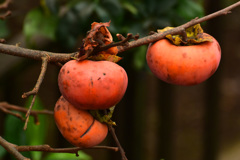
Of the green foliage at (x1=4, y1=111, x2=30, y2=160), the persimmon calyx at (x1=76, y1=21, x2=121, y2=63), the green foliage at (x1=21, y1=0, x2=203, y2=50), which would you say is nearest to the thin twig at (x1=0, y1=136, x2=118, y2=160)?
the persimmon calyx at (x1=76, y1=21, x2=121, y2=63)

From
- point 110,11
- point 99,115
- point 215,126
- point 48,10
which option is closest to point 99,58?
point 99,115

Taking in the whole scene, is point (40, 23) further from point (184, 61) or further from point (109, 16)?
point (184, 61)

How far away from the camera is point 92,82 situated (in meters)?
0.48

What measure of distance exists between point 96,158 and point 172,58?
1539 mm

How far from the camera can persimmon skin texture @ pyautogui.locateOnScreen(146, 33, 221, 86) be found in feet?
1.68

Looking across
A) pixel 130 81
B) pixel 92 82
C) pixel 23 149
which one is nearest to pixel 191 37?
pixel 92 82

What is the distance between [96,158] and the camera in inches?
77.9

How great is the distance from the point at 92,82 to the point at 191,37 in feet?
0.54

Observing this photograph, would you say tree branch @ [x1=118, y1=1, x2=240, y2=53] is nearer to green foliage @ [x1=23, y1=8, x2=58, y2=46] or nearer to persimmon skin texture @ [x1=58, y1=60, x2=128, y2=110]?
persimmon skin texture @ [x1=58, y1=60, x2=128, y2=110]

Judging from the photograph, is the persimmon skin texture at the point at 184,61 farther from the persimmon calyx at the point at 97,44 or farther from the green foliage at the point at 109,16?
the green foliage at the point at 109,16

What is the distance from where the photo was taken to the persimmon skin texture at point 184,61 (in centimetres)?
51

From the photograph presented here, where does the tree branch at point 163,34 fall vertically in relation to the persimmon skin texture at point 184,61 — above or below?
above

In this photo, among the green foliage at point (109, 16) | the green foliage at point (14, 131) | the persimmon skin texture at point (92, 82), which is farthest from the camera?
the green foliage at point (109, 16)

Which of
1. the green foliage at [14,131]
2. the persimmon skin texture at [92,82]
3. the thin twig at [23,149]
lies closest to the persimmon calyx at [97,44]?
the persimmon skin texture at [92,82]
